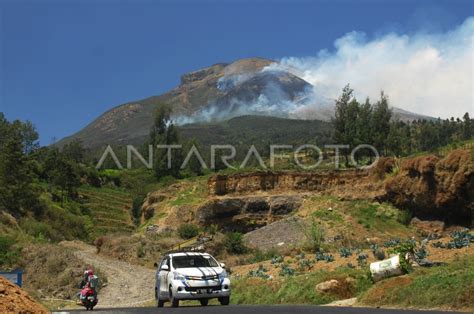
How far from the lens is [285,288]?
71.3ft

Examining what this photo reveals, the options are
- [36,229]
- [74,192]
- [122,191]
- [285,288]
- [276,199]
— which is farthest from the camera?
[122,191]

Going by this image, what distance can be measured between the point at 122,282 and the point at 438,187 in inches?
936

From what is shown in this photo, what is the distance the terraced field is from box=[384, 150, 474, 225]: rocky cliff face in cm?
4278

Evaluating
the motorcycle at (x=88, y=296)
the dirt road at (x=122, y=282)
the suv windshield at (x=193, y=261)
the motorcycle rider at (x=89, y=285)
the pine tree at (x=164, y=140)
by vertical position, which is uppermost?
the pine tree at (x=164, y=140)

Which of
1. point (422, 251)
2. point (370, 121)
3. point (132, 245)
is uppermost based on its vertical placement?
point (370, 121)

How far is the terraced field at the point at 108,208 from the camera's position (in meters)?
83.2

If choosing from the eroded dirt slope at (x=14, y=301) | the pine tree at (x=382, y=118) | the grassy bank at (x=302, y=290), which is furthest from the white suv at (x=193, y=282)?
the pine tree at (x=382, y=118)

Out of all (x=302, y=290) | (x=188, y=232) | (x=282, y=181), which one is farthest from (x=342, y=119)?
(x=302, y=290)

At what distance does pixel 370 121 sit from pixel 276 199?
25.7m

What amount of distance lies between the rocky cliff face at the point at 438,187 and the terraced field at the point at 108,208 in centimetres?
4278

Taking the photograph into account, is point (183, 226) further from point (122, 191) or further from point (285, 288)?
point (122, 191)

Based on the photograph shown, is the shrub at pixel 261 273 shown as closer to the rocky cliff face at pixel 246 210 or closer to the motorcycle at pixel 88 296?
the motorcycle at pixel 88 296

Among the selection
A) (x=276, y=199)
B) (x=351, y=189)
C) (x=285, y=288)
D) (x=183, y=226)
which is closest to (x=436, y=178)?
(x=351, y=189)

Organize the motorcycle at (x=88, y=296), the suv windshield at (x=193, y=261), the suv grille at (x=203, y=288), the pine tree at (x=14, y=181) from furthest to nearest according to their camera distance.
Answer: the pine tree at (x=14, y=181) < the suv windshield at (x=193, y=261) < the motorcycle at (x=88, y=296) < the suv grille at (x=203, y=288)
